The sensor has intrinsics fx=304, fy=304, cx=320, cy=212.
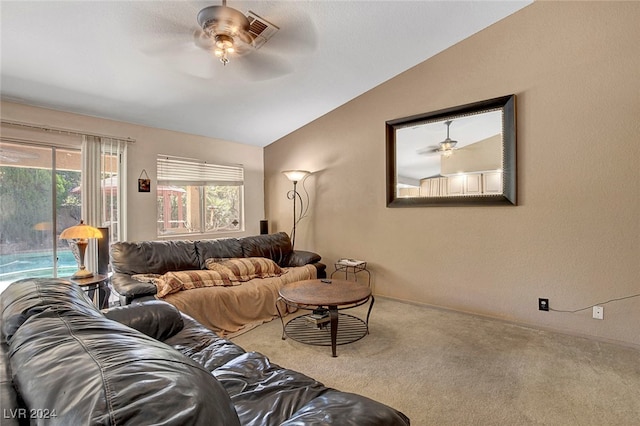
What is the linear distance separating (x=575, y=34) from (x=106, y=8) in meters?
3.85

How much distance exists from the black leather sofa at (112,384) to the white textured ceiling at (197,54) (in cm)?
202

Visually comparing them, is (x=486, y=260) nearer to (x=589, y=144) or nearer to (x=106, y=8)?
(x=589, y=144)

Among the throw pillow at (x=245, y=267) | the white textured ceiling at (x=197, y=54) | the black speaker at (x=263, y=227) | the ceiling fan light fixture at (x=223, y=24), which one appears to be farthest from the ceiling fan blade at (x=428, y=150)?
the black speaker at (x=263, y=227)

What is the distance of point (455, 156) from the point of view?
3.44 metres

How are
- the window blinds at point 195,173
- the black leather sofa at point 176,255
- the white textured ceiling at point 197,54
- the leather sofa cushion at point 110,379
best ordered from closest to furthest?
the leather sofa cushion at point 110,379 < the white textured ceiling at point 197,54 < the black leather sofa at point 176,255 < the window blinds at point 195,173

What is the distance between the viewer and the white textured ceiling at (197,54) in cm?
224

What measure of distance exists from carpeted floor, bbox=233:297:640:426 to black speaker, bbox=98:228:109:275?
1707mm

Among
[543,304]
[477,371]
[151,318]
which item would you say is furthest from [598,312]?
[151,318]

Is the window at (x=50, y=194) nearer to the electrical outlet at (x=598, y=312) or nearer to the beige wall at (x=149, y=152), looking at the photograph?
the beige wall at (x=149, y=152)

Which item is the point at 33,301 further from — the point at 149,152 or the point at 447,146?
the point at 447,146

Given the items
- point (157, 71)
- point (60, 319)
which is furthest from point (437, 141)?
point (60, 319)

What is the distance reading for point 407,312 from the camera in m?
3.43

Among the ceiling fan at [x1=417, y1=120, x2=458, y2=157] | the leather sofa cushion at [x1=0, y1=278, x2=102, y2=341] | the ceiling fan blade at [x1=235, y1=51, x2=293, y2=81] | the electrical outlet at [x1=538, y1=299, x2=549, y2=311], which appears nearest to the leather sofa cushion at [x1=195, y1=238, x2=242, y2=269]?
the ceiling fan blade at [x1=235, y1=51, x2=293, y2=81]

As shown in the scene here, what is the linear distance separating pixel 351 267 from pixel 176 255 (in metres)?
2.20
